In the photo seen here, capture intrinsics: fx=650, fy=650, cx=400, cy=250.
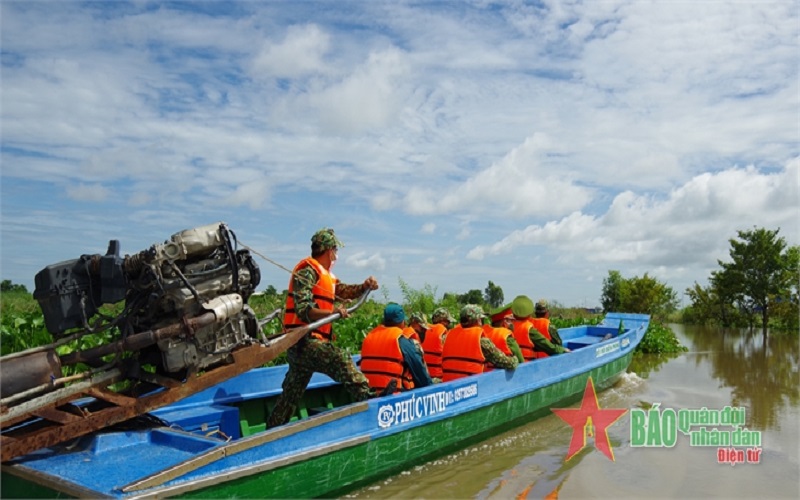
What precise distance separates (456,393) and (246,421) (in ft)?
8.18

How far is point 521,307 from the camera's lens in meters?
10.8

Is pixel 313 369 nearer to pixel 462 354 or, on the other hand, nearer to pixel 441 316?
pixel 462 354

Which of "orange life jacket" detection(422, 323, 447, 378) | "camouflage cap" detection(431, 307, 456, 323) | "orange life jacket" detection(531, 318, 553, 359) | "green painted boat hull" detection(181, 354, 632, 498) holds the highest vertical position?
"camouflage cap" detection(431, 307, 456, 323)

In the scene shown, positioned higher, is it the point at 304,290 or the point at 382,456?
the point at 304,290

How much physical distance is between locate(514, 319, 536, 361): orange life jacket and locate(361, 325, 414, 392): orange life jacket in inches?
143

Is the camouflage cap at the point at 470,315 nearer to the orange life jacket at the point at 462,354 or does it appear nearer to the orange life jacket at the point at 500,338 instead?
the orange life jacket at the point at 462,354

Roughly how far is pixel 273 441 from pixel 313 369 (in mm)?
1262

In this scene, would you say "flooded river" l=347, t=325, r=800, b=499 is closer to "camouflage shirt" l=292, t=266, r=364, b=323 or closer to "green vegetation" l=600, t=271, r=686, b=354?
"camouflage shirt" l=292, t=266, r=364, b=323

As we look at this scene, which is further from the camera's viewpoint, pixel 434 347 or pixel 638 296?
pixel 638 296

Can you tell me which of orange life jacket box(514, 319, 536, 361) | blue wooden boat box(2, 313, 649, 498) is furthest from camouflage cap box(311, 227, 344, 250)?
orange life jacket box(514, 319, 536, 361)

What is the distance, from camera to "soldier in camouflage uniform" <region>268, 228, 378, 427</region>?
6.62 meters

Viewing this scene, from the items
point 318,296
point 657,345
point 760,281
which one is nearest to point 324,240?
point 318,296

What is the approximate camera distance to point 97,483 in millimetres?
4871

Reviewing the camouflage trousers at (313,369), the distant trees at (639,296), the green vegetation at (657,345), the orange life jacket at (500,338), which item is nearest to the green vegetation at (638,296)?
the distant trees at (639,296)
